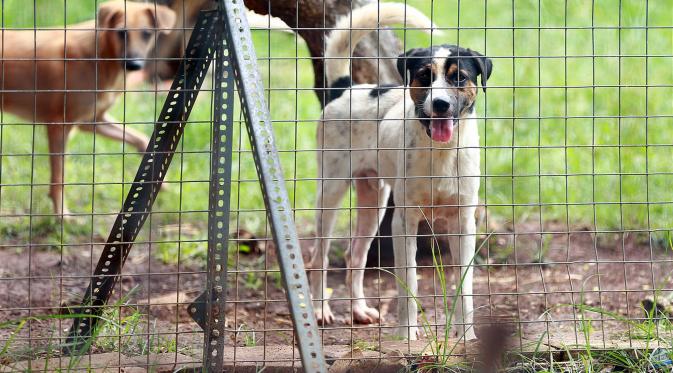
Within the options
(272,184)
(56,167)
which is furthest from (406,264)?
(56,167)

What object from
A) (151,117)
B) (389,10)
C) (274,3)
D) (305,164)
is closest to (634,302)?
(389,10)

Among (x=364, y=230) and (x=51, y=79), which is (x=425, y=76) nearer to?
(x=364, y=230)

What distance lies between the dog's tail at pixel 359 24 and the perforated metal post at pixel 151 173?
0.64 metres

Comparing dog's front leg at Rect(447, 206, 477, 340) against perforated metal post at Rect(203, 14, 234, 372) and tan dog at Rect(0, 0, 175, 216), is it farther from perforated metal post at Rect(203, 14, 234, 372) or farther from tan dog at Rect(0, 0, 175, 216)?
tan dog at Rect(0, 0, 175, 216)

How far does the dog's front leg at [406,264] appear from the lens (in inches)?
163

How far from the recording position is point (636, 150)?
23.2 feet

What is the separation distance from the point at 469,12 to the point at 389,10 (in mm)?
6709

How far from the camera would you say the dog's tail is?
158 inches

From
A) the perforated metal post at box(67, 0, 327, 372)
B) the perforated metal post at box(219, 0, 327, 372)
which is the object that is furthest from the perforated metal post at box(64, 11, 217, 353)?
the perforated metal post at box(219, 0, 327, 372)

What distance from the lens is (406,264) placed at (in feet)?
13.8

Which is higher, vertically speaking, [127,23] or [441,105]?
[127,23]

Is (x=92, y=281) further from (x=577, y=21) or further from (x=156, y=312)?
(x=577, y=21)

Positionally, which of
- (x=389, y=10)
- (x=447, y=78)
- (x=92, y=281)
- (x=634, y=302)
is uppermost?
(x=389, y=10)

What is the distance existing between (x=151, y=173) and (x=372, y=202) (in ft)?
5.81
